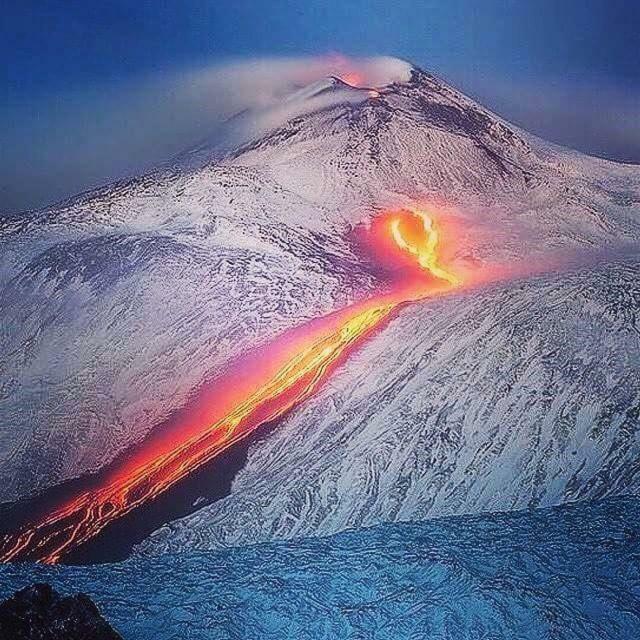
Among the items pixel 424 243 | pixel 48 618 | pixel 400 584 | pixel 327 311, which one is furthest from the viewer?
pixel 424 243

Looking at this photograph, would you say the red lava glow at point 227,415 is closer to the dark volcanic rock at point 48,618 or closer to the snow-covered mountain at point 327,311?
the snow-covered mountain at point 327,311

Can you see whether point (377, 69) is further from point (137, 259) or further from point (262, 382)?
point (262, 382)

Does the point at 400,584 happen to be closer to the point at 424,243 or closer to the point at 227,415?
the point at 227,415

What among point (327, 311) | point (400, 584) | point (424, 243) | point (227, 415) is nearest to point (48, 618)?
point (400, 584)

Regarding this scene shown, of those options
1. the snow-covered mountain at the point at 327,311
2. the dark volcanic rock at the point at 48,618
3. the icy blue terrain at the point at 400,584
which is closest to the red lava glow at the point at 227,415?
the snow-covered mountain at the point at 327,311

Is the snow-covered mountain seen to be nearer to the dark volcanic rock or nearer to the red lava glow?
the red lava glow

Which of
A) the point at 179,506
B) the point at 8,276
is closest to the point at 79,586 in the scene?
the point at 179,506

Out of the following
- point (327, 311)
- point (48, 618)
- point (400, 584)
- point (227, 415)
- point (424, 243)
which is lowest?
point (400, 584)
